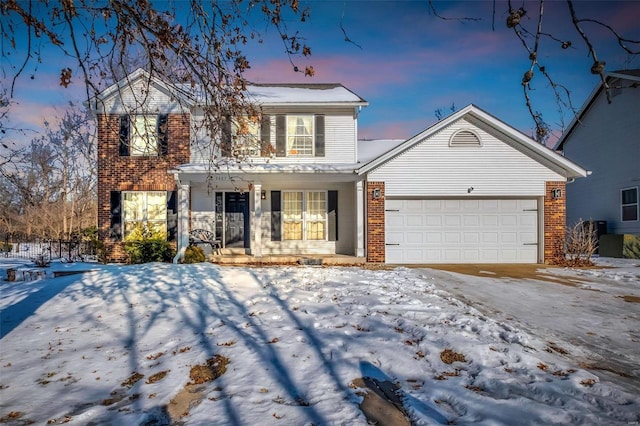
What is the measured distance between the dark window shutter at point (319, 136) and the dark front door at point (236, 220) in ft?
10.7

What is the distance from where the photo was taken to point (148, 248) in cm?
1186

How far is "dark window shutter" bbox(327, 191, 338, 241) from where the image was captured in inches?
515

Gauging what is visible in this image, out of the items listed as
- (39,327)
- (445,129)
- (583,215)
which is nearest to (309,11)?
(39,327)

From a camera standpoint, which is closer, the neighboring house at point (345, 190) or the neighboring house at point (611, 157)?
the neighboring house at point (345, 190)

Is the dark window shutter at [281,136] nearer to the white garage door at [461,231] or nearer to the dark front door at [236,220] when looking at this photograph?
the dark front door at [236,220]

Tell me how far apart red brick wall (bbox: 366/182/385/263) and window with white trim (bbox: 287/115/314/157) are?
3.04m

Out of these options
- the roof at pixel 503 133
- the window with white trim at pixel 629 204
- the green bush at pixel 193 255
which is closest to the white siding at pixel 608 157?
the window with white trim at pixel 629 204

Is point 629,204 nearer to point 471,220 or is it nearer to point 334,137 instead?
point 471,220

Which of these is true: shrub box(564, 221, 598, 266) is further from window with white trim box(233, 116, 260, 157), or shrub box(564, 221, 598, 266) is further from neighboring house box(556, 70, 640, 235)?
window with white trim box(233, 116, 260, 157)

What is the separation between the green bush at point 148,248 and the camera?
1180 cm

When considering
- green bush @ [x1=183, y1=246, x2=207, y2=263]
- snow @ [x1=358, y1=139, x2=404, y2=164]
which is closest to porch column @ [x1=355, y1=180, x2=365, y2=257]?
snow @ [x1=358, y1=139, x2=404, y2=164]

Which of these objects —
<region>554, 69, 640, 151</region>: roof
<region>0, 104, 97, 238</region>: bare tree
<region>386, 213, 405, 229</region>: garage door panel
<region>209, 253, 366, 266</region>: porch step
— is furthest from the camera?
<region>0, 104, 97, 238</region>: bare tree

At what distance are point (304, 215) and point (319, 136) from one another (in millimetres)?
3011

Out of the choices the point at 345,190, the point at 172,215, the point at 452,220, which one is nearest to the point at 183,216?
the point at 172,215
